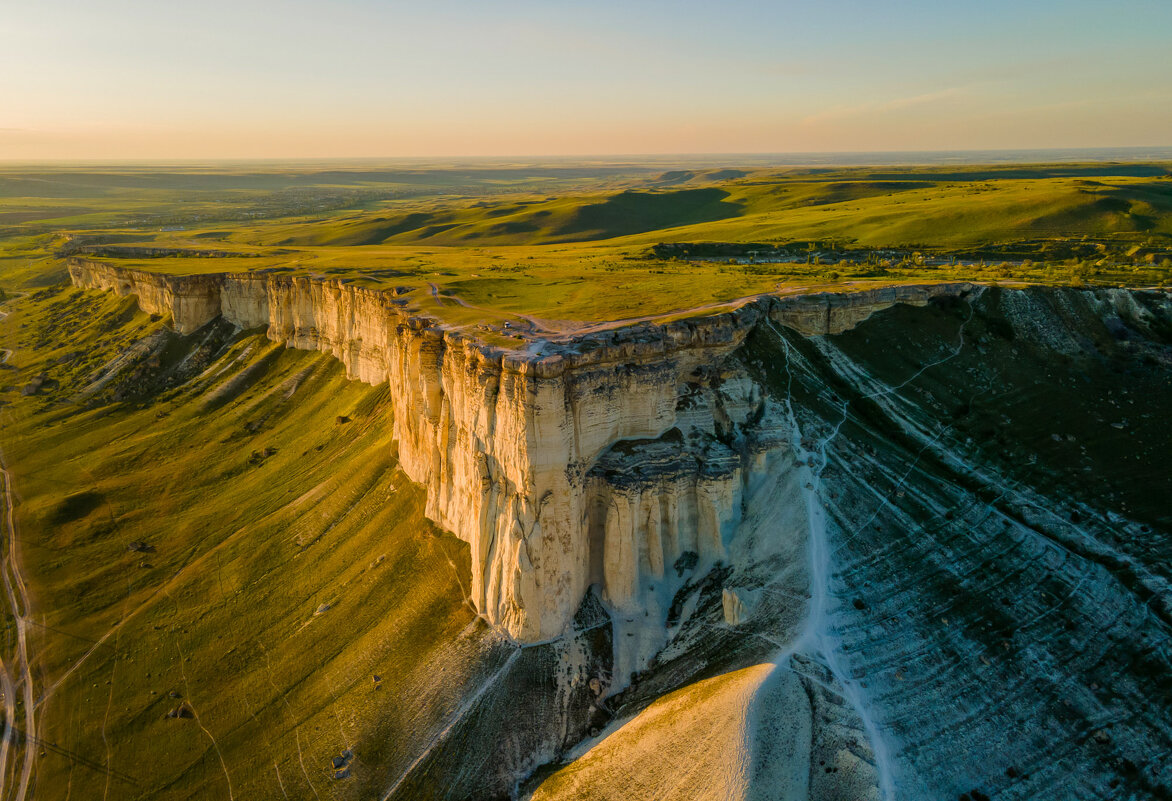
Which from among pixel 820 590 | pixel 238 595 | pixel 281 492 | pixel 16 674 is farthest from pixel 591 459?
pixel 16 674

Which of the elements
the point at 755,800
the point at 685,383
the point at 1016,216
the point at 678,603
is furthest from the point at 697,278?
the point at 1016,216

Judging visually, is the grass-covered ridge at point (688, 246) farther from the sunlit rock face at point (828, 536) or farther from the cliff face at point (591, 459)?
the sunlit rock face at point (828, 536)

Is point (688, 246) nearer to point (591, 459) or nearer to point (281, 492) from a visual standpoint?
point (591, 459)

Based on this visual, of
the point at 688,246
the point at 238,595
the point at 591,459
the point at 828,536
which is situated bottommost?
the point at 238,595

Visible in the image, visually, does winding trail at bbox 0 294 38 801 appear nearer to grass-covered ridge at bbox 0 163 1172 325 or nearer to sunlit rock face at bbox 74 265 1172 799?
sunlit rock face at bbox 74 265 1172 799

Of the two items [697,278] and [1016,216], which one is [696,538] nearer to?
[697,278]

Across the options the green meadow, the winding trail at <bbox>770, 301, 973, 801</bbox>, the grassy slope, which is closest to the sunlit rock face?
the winding trail at <bbox>770, 301, 973, 801</bbox>
